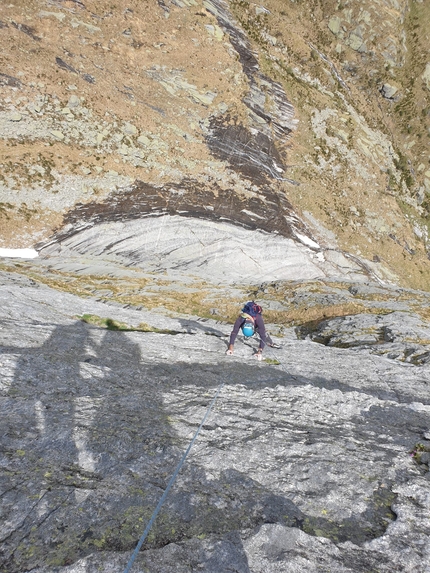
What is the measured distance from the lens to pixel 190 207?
43.1m

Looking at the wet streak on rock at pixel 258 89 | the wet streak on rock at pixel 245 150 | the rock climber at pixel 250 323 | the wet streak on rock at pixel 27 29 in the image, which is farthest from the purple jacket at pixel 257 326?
the wet streak on rock at pixel 27 29

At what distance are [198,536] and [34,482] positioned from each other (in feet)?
8.49

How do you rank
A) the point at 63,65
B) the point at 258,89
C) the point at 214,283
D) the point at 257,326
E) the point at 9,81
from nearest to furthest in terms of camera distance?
the point at 257,326 → the point at 214,283 → the point at 9,81 → the point at 63,65 → the point at 258,89

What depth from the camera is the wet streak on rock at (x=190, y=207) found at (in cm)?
4000

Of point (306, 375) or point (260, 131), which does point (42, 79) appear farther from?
point (306, 375)

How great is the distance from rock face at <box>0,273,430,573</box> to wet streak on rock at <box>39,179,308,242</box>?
2911 cm

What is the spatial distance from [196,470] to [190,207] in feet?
128

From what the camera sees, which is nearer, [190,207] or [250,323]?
[250,323]

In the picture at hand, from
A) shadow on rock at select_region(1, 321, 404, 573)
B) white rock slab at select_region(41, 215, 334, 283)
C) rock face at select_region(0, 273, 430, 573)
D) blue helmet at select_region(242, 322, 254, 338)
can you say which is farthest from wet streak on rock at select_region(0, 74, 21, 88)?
shadow on rock at select_region(1, 321, 404, 573)

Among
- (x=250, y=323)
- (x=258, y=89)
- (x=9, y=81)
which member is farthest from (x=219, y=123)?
(x=250, y=323)

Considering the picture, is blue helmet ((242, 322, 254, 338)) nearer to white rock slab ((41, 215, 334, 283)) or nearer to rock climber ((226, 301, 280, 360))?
rock climber ((226, 301, 280, 360))

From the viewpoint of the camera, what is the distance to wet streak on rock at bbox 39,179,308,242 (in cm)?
4000

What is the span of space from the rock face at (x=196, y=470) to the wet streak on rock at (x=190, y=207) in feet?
95.5

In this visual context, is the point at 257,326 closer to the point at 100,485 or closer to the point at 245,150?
the point at 100,485
